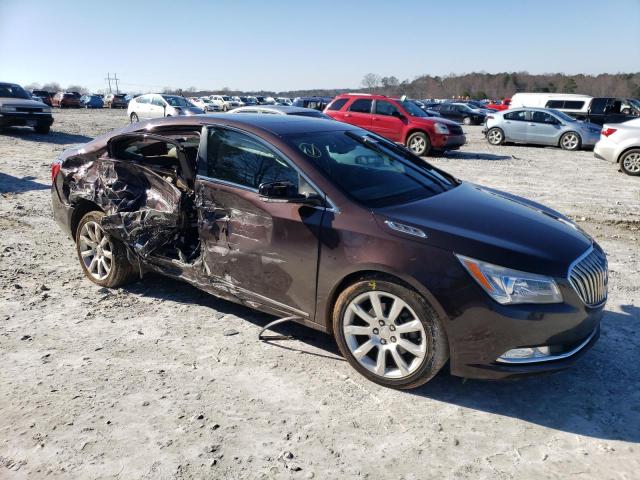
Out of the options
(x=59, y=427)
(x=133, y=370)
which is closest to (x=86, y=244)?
(x=133, y=370)

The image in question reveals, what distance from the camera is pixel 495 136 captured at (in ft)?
64.9

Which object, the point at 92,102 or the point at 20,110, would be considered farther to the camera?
the point at 92,102

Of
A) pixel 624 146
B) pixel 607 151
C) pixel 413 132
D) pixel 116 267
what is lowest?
pixel 116 267

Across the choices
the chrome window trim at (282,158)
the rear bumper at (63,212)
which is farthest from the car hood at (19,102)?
the chrome window trim at (282,158)

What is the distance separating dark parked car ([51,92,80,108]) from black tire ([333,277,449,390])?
53385 millimetres

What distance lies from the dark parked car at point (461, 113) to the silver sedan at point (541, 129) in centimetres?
1372

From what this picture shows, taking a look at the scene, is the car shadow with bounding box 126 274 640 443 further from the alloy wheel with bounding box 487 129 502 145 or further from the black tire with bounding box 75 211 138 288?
the alloy wheel with bounding box 487 129 502 145

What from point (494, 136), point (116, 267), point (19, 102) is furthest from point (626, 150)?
point (19, 102)

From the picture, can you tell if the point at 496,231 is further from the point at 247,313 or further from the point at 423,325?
the point at 247,313

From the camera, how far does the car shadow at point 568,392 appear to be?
2.96m

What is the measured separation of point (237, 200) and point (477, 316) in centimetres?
190

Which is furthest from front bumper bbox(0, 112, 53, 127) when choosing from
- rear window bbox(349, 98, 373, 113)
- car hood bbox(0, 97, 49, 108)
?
rear window bbox(349, 98, 373, 113)

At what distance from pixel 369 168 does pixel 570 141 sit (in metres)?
17.3

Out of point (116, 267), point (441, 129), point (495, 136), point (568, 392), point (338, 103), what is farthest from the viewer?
point (495, 136)
